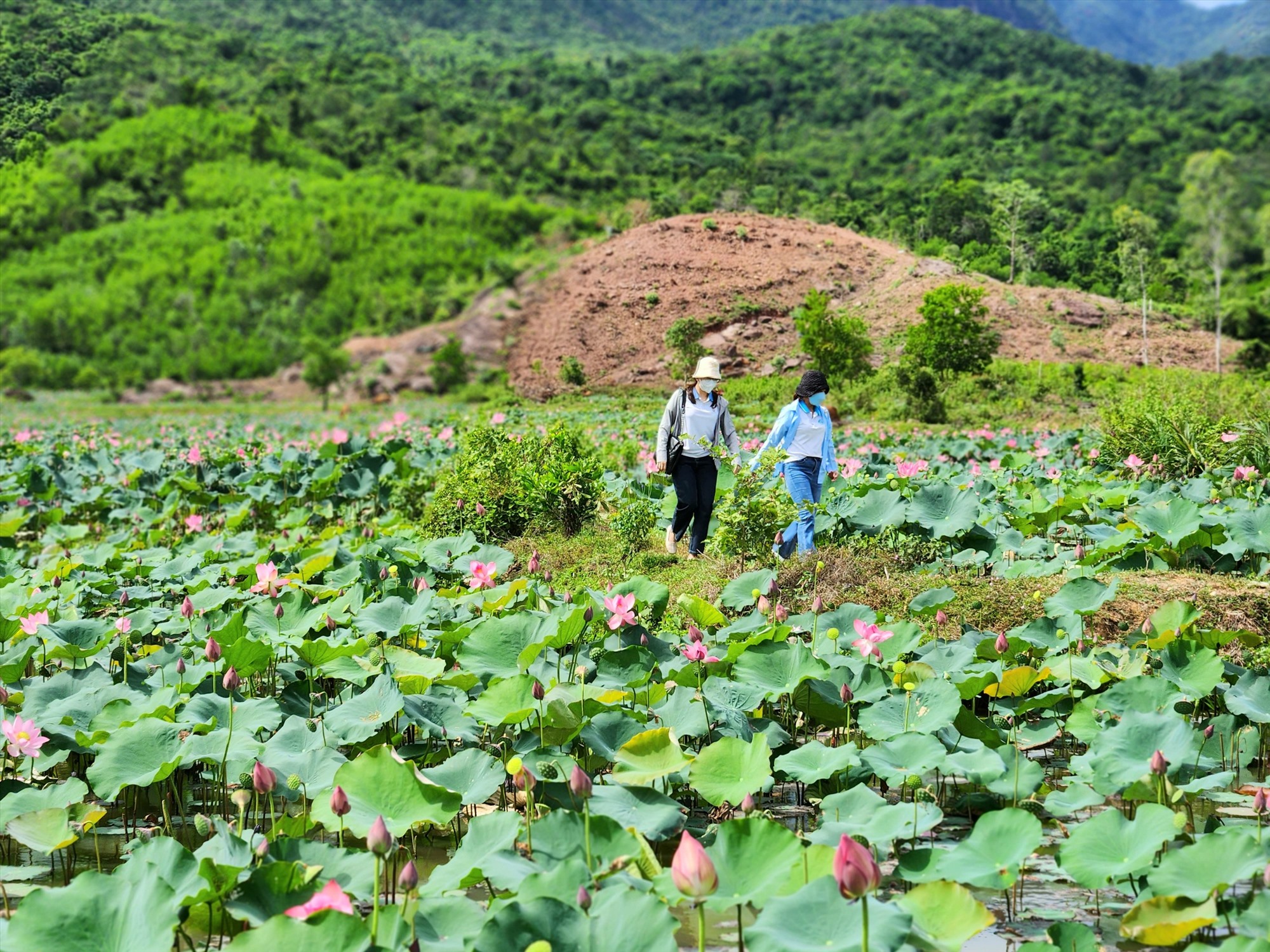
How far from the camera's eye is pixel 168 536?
25.1 ft

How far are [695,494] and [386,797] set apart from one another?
12.6 feet

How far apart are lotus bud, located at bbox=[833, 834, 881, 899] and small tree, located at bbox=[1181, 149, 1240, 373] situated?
13.8 meters

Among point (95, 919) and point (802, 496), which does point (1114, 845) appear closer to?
point (95, 919)

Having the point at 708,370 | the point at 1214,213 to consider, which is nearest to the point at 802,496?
the point at 708,370

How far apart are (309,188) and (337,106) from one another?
9.75m

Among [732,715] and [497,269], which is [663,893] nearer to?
[732,715]

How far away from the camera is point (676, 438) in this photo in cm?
593

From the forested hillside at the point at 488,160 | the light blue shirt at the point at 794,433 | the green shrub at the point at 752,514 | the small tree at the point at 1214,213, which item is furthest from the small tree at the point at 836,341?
the green shrub at the point at 752,514

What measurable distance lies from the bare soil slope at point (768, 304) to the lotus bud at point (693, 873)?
13007mm

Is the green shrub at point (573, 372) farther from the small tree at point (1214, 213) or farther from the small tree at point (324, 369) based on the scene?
the small tree at point (324, 369)

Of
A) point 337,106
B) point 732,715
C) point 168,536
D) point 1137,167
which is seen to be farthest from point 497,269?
point 732,715

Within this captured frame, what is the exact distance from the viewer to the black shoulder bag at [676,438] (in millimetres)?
5949

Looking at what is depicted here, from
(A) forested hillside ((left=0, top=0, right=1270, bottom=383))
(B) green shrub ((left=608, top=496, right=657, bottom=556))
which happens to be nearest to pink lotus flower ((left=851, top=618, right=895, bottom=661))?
(B) green shrub ((left=608, top=496, right=657, bottom=556))

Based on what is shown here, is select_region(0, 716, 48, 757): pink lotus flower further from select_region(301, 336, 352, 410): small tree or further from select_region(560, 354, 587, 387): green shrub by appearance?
select_region(301, 336, 352, 410): small tree
